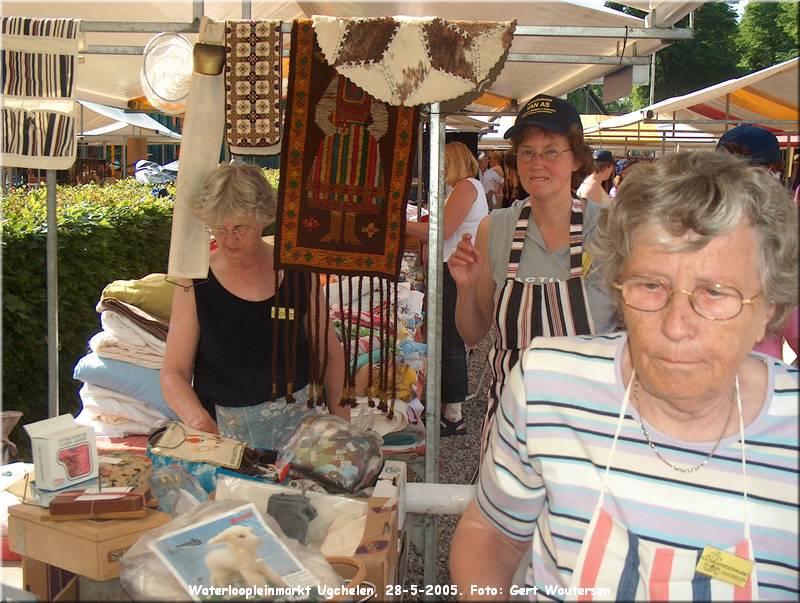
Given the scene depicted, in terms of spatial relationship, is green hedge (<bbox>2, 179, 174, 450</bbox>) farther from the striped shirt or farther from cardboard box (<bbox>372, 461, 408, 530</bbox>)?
the striped shirt

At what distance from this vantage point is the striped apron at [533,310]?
2656mm

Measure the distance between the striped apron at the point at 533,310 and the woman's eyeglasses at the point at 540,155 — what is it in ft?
0.74

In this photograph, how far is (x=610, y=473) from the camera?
1.50m

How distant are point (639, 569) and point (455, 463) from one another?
344cm

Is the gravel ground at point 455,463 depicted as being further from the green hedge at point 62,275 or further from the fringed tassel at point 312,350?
the green hedge at point 62,275

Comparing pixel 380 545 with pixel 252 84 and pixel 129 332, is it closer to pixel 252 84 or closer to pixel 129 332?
pixel 252 84

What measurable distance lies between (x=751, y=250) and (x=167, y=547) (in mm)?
1238

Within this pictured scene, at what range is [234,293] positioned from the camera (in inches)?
114

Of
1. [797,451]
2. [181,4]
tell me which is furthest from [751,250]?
[181,4]

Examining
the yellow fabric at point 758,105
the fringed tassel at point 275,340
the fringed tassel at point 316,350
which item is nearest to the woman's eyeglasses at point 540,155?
the fringed tassel at point 316,350

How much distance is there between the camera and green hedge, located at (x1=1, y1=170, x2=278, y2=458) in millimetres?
4457

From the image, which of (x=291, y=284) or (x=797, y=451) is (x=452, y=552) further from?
(x=291, y=284)

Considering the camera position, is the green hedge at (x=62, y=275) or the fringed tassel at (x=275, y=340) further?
the green hedge at (x=62, y=275)

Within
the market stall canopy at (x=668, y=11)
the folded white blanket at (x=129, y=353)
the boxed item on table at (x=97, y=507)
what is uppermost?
the market stall canopy at (x=668, y=11)
